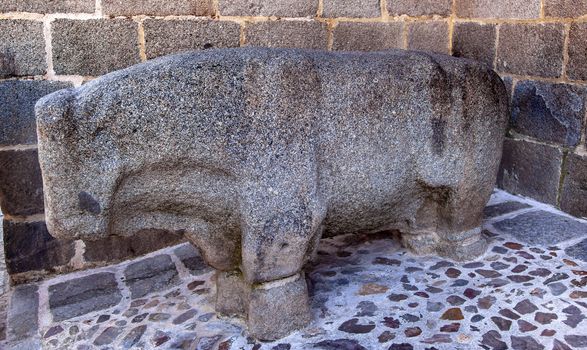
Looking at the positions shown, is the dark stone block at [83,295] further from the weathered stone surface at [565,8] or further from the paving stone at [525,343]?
the weathered stone surface at [565,8]

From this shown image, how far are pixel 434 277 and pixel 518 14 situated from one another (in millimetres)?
1822

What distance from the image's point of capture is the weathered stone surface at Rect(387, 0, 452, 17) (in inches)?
141

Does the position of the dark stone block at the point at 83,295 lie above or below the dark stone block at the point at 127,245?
below

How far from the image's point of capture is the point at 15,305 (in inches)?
103

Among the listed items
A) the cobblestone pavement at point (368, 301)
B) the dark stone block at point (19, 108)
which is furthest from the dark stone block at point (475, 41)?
the dark stone block at point (19, 108)

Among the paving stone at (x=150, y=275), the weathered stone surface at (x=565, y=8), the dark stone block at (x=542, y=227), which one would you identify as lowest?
the paving stone at (x=150, y=275)

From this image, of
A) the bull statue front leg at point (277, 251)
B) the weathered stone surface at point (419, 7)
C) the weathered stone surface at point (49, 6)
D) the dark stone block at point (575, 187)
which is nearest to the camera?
the bull statue front leg at point (277, 251)

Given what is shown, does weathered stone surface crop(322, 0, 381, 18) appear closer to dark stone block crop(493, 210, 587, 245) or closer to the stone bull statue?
the stone bull statue

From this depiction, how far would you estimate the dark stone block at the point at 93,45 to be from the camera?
2.77m

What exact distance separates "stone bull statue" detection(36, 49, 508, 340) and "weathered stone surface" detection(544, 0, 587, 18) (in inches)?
38.2

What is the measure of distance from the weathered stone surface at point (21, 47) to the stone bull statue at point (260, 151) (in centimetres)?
104

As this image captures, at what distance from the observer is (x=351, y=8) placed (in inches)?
135

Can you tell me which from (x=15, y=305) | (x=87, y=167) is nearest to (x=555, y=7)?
(x=87, y=167)

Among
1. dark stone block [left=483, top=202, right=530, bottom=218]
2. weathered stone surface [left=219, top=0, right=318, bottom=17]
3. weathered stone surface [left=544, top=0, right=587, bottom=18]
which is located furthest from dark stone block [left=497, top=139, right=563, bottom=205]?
weathered stone surface [left=219, top=0, right=318, bottom=17]
